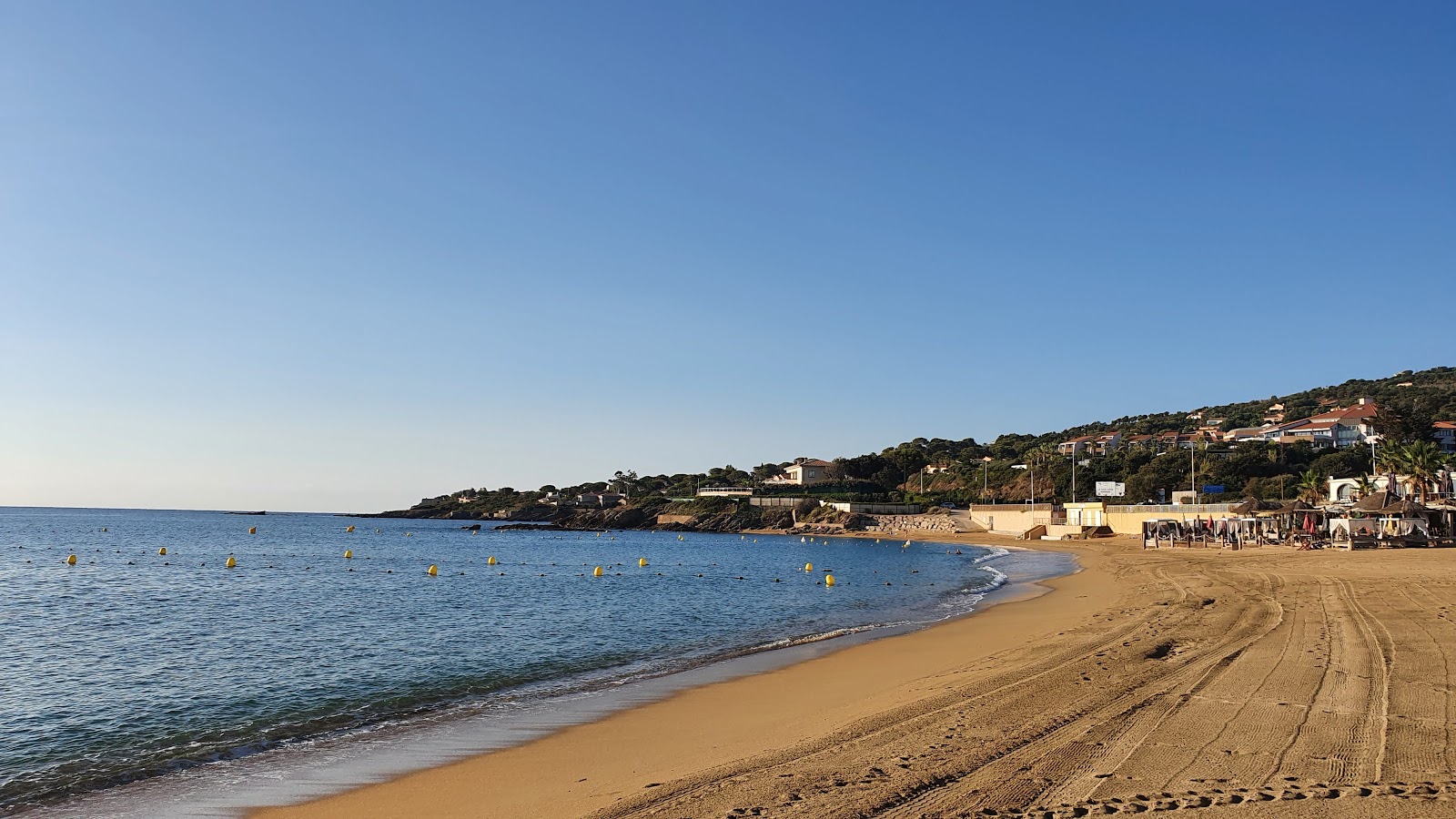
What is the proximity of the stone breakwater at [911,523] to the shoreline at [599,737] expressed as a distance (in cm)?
8182

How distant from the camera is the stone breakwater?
103031 millimetres

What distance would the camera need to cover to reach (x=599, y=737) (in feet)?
37.9

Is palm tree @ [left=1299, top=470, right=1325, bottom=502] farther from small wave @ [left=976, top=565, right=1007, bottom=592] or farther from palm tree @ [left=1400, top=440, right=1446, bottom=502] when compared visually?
small wave @ [left=976, top=565, right=1007, bottom=592]

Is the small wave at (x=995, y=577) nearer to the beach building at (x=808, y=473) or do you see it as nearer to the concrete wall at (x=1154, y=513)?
the concrete wall at (x=1154, y=513)

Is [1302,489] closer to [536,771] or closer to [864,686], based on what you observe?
[864,686]

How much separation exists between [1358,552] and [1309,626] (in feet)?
98.7

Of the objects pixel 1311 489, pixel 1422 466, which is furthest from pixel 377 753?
pixel 1311 489

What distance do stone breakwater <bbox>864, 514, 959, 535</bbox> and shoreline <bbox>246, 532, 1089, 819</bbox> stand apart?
81822mm

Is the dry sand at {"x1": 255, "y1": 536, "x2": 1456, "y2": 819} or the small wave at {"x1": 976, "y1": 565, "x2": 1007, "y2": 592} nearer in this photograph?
the dry sand at {"x1": 255, "y1": 536, "x2": 1456, "y2": 819}

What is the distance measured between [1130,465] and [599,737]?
363ft

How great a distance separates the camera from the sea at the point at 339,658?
11039 mm

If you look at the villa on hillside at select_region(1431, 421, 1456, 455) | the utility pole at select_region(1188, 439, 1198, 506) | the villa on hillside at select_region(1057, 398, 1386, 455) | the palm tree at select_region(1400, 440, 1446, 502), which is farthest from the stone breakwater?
the villa on hillside at select_region(1431, 421, 1456, 455)

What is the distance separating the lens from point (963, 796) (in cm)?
730

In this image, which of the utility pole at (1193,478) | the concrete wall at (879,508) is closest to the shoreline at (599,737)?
the utility pole at (1193,478)
